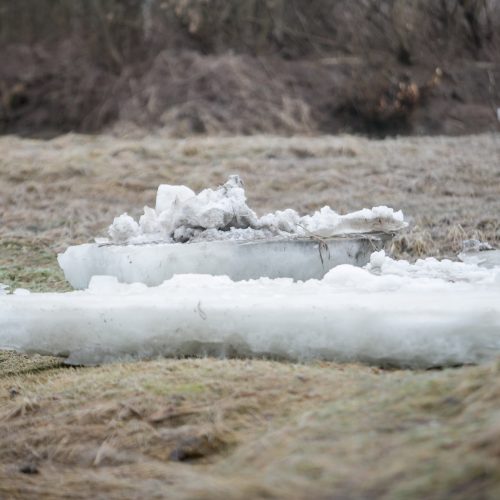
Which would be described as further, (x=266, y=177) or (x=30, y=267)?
(x=266, y=177)

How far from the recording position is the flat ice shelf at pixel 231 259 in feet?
10.8

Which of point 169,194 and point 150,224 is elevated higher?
point 169,194

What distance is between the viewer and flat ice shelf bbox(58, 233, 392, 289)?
329cm

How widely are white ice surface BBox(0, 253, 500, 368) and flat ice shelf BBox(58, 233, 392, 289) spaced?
0.81ft

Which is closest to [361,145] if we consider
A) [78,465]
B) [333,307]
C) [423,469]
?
[333,307]

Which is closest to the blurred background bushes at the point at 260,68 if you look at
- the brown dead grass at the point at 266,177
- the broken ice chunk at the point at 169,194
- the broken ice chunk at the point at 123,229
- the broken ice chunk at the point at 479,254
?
the brown dead grass at the point at 266,177

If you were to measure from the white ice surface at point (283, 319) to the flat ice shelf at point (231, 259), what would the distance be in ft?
0.81

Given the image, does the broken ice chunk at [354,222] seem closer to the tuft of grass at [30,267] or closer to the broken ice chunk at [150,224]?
the broken ice chunk at [150,224]

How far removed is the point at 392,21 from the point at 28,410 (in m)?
9.28

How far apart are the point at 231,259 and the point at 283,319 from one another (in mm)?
777

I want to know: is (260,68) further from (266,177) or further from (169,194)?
(169,194)

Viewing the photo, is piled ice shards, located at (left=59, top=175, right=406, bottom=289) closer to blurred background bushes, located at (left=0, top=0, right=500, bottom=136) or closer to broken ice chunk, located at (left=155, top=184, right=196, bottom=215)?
broken ice chunk, located at (left=155, top=184, right=196, bottom=215)

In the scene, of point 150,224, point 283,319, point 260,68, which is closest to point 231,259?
point 150,224

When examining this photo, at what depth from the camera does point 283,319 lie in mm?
2568
